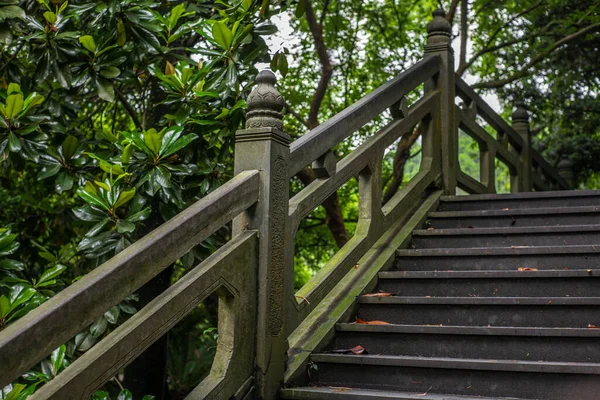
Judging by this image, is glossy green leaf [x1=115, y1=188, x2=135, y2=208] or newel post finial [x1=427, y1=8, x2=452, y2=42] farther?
newel post finial [x1=427, y1=8, x2=452, y2=42]

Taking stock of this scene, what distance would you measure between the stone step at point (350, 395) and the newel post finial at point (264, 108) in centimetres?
140

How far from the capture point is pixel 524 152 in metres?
9.38

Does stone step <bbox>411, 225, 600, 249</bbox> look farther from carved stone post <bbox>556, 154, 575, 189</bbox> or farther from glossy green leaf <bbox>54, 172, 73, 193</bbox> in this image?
carved stone post <bbox>556, 154, 575, 189</bbox>

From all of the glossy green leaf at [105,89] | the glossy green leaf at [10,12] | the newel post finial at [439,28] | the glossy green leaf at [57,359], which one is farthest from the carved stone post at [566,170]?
the glossy green leaf at [57,359]

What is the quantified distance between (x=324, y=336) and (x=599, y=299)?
5.20ft

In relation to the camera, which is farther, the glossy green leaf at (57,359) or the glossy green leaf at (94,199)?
the glossy green leaf at (94,199)

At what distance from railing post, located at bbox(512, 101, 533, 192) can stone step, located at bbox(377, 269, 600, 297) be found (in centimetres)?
482

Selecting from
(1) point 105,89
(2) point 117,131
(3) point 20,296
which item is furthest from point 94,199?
(1) point 105,89

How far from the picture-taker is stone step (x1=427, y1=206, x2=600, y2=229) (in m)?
5.35

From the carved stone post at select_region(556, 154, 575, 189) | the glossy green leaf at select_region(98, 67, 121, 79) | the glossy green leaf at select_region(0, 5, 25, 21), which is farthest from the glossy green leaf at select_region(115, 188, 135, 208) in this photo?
the carved stone post at select_region(556, 154, 575, 189)

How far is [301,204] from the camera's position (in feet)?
13.3

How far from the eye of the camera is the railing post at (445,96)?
21.7 feet

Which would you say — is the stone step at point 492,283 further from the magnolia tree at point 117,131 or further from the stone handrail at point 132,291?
the stone handrail at point 132,291

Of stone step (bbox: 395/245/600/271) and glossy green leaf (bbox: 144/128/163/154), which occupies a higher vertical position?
glossy green leaf (bbox: 144/128/163/154)
